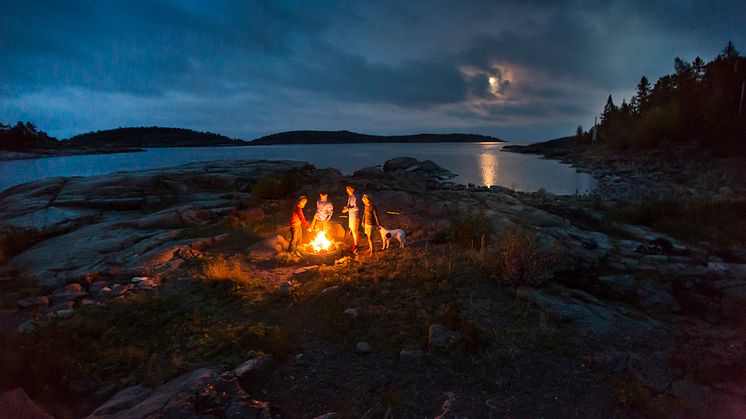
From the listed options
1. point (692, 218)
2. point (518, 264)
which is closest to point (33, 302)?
point (518, 264)

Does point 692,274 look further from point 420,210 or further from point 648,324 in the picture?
point 420,210

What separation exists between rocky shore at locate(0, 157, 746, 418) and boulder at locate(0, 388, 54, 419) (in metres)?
0.03

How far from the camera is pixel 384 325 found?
22.4 feet

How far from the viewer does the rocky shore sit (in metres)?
4.77

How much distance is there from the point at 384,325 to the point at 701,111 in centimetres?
6556

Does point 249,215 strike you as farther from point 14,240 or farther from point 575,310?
point 575,310

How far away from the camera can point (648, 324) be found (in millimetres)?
6531

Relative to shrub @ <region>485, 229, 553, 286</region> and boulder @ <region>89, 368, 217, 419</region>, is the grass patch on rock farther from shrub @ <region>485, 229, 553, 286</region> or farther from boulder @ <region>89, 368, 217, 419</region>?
boulder @ <region>89, 368, 217, 419</region>

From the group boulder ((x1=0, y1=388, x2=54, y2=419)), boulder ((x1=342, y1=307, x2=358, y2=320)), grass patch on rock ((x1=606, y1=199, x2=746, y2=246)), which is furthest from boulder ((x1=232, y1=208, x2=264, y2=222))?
grass patch on rock ((x1=606, y1=199, x2=746, y2=246))

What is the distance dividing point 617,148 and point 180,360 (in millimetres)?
81880

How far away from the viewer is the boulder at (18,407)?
13.6ft

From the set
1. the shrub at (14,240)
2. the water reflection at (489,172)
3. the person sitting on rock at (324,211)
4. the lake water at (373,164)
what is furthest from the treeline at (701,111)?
the shrub at (14,240)

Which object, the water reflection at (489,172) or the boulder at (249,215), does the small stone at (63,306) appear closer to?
the boulder at (249,215)

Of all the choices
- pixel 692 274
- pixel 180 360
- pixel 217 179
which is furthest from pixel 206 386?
pixel 217 179
